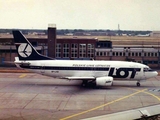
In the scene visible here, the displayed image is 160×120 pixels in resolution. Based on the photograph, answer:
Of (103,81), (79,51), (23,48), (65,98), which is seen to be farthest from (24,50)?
(79,51)

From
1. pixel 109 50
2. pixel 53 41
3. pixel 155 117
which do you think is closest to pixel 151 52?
pixel 109 50

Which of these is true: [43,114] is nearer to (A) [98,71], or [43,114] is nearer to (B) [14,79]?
(A) [98,71]

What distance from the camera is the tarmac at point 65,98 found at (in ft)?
75.3

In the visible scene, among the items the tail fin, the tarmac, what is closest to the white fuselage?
the tail fin

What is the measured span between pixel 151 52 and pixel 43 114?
3764 centimetres

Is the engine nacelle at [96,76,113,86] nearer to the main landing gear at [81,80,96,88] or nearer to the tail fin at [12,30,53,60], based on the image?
the main landing gear at [81,80,96,88]

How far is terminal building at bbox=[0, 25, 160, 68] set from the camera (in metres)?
55.8

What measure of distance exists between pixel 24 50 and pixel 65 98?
10.1 meters

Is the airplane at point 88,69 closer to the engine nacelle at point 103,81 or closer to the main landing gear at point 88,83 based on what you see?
the main landing gear at point 88,83

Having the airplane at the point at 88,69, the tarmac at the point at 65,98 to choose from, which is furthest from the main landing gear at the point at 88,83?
the tarmac at the point at 65,98

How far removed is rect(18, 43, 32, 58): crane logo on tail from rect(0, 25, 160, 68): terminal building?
18997 mm

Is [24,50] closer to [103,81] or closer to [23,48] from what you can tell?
[23,48]

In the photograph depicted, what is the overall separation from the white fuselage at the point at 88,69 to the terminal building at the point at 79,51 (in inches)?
784

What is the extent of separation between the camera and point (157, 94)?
3086cm
